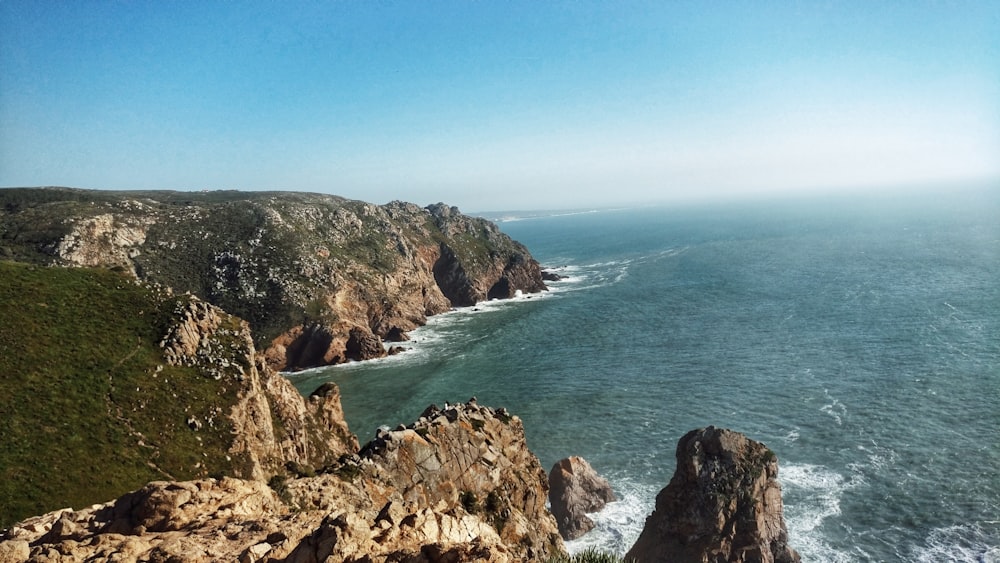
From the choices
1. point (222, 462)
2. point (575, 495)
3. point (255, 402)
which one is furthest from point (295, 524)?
point (575, 495)

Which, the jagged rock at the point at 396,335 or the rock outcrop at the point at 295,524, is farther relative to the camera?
the jagged rock at the point at 396,335

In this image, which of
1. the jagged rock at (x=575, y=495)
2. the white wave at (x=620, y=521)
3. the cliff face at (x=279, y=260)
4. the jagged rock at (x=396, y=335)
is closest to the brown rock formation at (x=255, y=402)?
the jagged rock at (x=575, y=495)

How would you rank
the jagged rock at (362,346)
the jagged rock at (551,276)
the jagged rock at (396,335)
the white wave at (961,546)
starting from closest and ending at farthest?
the white wave at (961,546) → the jagged rock at (362,346) → the jagged rock at (396,335) → the jagged rock at (551,276)

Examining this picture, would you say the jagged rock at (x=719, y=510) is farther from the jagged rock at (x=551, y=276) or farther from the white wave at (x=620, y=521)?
the jagged rock at (x=551, y=276)

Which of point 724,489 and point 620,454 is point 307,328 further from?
point 724,489

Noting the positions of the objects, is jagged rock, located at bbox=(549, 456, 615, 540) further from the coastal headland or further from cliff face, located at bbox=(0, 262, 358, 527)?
cliff face, located at bbox=(0, 262, 358, 527)
